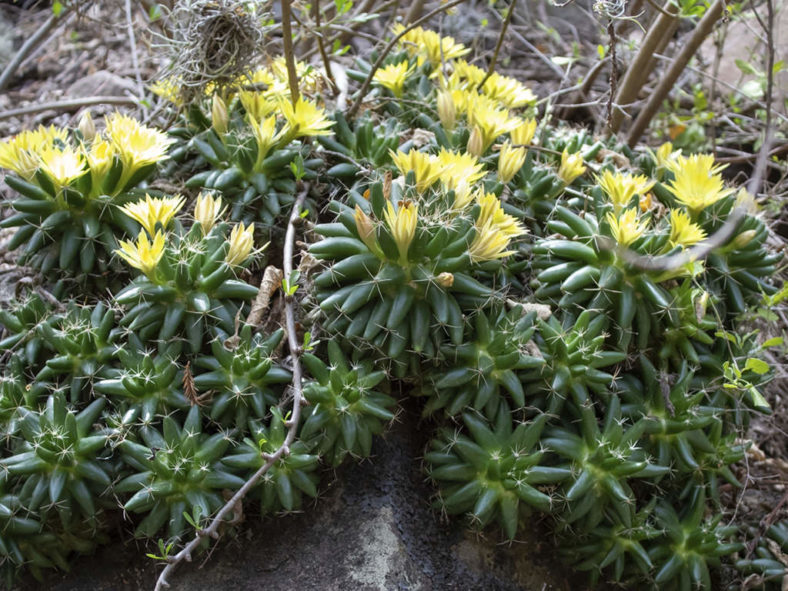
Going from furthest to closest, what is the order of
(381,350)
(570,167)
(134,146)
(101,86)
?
(101,86) → (570,167) → (134,146) → (381,350)

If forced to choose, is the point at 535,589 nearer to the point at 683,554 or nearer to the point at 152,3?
the point at 683,554

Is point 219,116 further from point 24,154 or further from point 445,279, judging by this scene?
point 445,279

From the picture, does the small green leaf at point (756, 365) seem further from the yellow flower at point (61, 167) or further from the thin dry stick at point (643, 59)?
the yellow flower at point (61, 167)

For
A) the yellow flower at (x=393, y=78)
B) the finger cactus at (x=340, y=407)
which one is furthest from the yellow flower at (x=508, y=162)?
the finger cactus at (x=340, y=407)

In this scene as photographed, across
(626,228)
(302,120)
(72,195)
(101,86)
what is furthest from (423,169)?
(101,86)

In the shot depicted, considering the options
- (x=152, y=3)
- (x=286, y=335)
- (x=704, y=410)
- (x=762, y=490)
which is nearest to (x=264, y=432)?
(x=286, y=335)

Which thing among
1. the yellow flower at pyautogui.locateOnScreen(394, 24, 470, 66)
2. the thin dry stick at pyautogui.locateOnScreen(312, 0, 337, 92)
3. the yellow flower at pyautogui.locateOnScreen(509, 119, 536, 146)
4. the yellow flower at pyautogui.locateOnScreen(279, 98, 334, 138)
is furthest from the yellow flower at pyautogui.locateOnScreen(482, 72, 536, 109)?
the yellow flower at pyautogui.locateOnScreen(279, 98, 334, 138)

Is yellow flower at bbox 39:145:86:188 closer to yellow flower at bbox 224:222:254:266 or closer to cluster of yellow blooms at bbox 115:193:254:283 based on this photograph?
cluster of yellow blooms at bbox 115:193:254:283
